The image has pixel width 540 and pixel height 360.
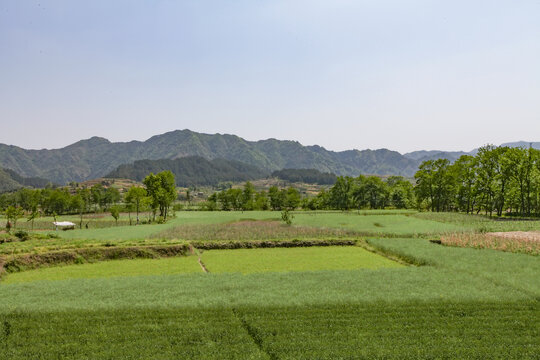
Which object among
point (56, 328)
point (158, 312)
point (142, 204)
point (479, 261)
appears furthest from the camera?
point (142, 204)

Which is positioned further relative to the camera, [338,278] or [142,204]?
[142,204]

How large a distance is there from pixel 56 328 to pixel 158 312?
4939 millimetres

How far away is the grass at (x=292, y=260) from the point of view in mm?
32125

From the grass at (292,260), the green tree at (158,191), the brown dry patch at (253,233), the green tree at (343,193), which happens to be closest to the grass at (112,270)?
the grass at (292,260)

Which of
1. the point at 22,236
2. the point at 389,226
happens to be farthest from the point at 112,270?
the point at 389,226

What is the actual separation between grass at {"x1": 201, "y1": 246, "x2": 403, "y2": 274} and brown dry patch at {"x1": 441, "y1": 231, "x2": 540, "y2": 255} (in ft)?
37.4

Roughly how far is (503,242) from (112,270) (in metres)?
42.7

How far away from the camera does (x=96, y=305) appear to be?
19.2m

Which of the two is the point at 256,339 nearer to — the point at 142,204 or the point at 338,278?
the point at 338,278

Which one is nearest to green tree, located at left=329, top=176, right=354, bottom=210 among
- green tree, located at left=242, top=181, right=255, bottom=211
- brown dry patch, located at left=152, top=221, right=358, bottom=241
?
green tree, located at left=242, top=181, right=255, bottom=211

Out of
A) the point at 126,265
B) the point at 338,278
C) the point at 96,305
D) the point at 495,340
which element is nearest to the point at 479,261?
the point at 338,278

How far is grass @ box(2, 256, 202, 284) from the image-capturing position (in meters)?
29.7

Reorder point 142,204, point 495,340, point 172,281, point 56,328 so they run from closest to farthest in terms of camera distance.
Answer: point 495,340
point 56,328
point 172,281
point 142,204

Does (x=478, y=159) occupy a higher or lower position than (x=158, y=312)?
higher
